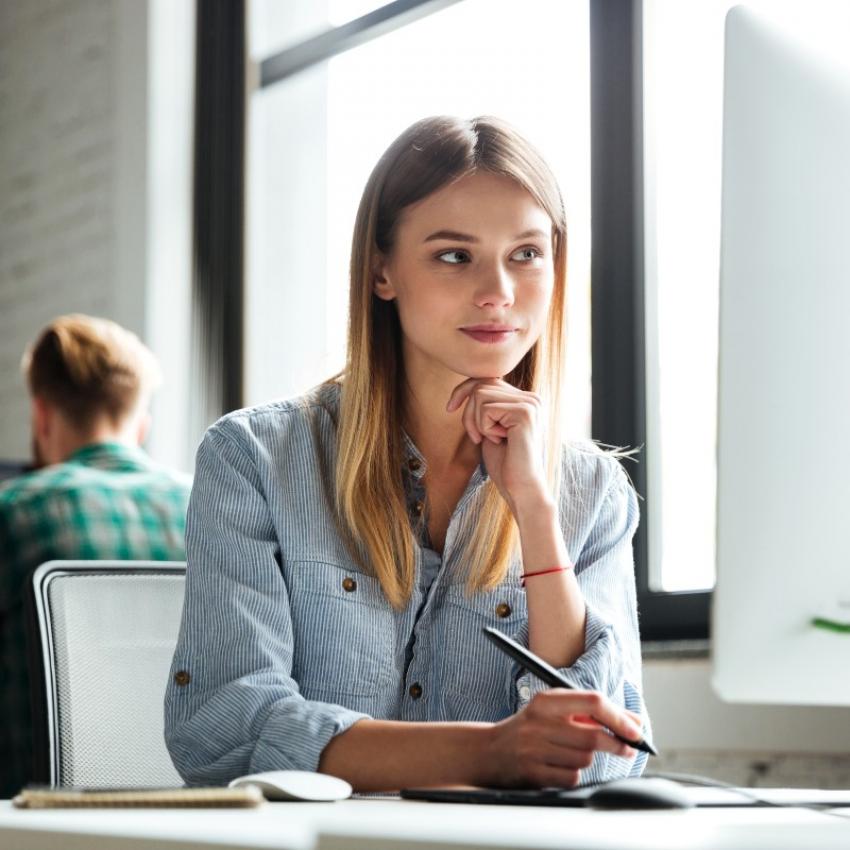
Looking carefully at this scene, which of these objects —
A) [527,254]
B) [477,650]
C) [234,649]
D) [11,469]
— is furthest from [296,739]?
[11,469]

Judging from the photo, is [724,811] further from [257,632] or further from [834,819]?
[257,632]

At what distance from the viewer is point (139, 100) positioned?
13.0ft

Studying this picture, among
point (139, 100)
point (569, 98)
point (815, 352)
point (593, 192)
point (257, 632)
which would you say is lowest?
point (257, 632)

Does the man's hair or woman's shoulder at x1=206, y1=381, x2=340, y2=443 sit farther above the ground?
the man's hair

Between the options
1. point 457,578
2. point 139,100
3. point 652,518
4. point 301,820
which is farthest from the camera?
point 139,100

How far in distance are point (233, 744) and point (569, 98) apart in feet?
6.84

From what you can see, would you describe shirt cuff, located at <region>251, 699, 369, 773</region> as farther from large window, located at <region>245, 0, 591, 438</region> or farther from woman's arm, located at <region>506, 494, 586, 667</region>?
large window, located at <region>245, 0, 591, 438</region>

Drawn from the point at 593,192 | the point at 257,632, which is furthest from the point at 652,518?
the point at 257,632

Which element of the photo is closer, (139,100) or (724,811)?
(724,811)

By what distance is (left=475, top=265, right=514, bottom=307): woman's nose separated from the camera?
5.12ft

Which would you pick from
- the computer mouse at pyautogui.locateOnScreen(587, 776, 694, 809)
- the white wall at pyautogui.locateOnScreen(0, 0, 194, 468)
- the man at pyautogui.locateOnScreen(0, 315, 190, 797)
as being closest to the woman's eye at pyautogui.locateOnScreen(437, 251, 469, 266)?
the man at pyautogui.locateOnScreen(0, 315, 190, 797)

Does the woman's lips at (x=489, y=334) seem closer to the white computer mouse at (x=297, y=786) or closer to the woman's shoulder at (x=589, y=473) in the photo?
the woman's shoulder at (x=589, y=473)

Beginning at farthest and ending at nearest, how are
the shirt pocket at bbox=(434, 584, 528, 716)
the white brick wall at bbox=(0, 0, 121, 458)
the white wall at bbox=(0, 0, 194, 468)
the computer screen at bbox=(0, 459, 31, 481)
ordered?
the white brick wall at bbox=(0, 0, 121, 458)
the white wall at bbox=(0, 0, 194, 468)
the computer screen at bbox=(0, 459, 31, 481)
the shirt pocket at bbox=(434, 584, 528, 716)

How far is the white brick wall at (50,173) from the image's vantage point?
4094 millimetres
